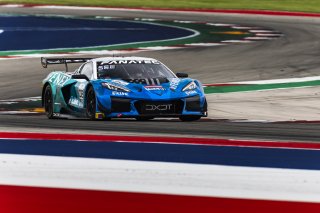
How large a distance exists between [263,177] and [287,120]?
6.36 meters

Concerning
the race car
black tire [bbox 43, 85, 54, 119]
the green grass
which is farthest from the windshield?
the green grass

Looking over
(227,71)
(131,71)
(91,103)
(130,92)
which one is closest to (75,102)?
(91,103)

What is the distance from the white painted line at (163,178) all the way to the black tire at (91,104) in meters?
5.05

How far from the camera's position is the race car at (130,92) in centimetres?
1293

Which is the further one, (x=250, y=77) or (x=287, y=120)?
(x=250, y=77)

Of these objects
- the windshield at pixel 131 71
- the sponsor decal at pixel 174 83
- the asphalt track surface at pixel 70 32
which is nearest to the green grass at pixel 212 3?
the asphalt track surface at pixel 70 32

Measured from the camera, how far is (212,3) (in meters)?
45.1

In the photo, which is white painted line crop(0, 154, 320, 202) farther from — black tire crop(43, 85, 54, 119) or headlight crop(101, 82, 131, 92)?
black tire crop(43, 85, 54, 119)

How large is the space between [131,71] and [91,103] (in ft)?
2.94

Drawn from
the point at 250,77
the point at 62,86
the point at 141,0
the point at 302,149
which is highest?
the point at 302,149

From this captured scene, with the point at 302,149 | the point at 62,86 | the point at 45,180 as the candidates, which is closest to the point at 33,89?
the point at 62,86

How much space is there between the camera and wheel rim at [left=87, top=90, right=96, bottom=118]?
1319cm

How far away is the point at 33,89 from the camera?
19094 mm

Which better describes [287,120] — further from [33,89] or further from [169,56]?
[169,56]
